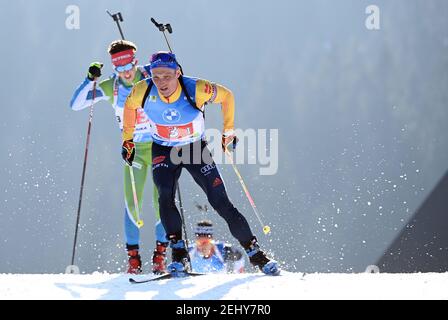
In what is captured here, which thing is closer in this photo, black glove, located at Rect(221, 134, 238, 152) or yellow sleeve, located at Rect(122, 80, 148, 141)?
yellow sleeve, located at Rect(122, 80, 148, 141)

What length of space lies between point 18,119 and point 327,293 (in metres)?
57.8

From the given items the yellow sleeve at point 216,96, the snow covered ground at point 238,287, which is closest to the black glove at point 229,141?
the yellow sleeve at point 216,96

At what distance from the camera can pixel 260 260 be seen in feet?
19.8

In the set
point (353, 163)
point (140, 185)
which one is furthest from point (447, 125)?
point (140, 185)

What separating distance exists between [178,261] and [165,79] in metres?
1.54

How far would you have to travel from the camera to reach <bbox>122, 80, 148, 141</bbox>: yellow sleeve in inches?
241

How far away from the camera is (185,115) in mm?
6098

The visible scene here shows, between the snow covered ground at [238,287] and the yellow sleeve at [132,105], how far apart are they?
136 centimetres

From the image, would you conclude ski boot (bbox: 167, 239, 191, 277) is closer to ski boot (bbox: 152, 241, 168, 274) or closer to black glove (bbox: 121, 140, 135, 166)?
black glove (bbox: 121, 140, 135, 166)

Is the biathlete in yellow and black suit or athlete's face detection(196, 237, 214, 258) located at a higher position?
the biathlete in yellow and black suit

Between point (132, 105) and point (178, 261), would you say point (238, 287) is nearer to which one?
point (178, 261)

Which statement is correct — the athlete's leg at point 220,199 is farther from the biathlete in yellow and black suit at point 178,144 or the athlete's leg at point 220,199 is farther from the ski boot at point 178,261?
the ski boot at point 178,261

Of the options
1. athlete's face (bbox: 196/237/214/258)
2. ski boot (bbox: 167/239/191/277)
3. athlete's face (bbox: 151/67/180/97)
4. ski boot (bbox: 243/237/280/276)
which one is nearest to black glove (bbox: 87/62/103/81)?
athlete's face (bbox: 151/67/180/97)

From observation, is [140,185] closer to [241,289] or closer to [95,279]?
[95,279]
